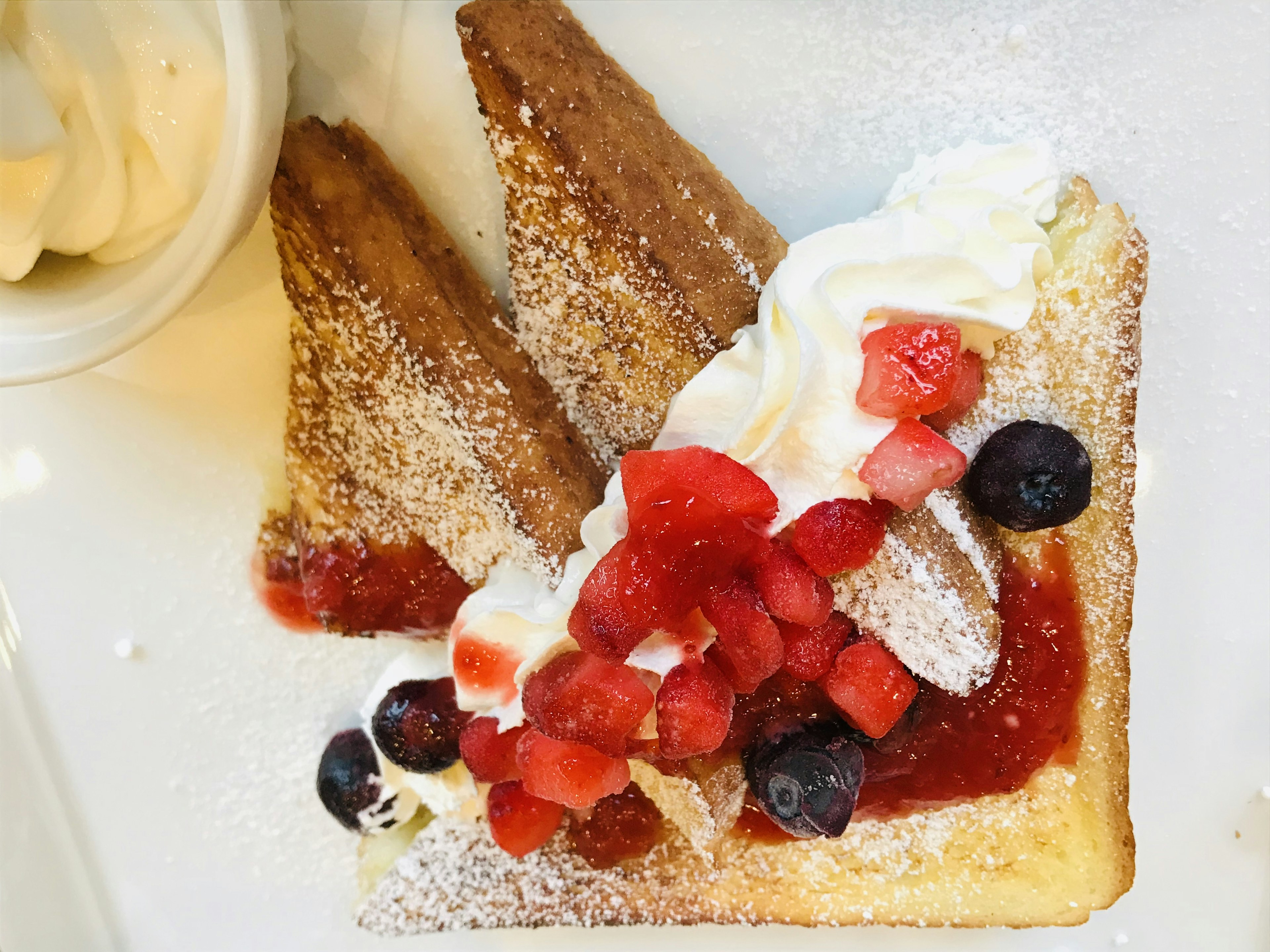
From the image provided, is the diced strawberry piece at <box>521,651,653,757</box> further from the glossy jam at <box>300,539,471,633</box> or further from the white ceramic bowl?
the white ceramic bowl

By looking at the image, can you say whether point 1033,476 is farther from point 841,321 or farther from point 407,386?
point 407,386

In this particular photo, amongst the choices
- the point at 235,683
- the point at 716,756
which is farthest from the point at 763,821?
the point at 235,683

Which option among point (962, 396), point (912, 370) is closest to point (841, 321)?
point (912, 370)

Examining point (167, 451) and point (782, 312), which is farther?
point (167, 451)

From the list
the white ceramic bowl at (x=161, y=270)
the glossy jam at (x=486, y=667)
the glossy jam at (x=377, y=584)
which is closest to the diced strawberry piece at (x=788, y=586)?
the glossy jam at (x=486, y=667)

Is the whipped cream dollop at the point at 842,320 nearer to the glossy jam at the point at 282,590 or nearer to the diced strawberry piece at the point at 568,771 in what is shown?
the diced strawberry piece at the point at 568,771

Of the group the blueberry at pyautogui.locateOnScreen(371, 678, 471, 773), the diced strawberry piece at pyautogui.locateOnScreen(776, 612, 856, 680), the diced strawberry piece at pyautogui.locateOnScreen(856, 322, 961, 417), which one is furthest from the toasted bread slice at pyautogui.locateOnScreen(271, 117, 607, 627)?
the diced strawberry piece at pyautogui.locateOnScreen(856, 322, 961, 417)

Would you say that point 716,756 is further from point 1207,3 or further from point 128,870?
point 1207,3
